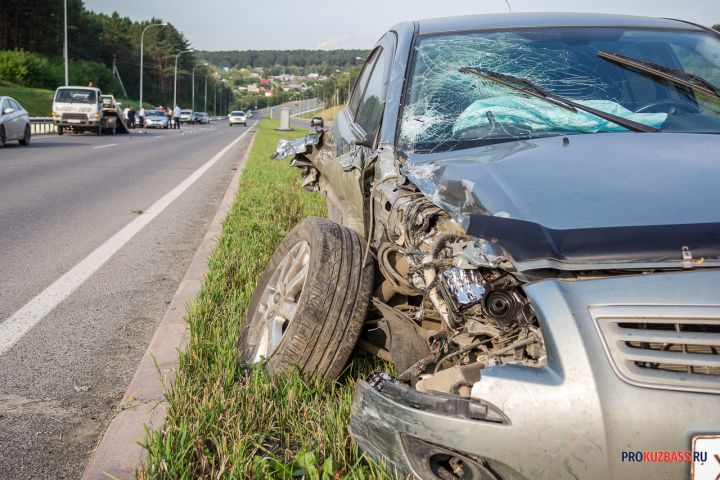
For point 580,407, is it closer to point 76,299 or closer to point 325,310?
point 325,310

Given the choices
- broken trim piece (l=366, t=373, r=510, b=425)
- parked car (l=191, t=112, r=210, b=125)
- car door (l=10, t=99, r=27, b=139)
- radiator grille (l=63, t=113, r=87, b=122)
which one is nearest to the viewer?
broken trim piece (l=366, t=373, r=510, b=425)

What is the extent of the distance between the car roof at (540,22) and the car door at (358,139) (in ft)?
0.91

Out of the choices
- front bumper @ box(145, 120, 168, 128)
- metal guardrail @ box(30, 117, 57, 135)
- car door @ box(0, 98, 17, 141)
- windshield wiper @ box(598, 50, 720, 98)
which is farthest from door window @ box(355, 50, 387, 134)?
front bumper @ box(145, 120, 168, 128)

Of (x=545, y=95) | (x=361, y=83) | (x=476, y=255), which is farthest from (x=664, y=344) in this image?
(x=361, y=83)

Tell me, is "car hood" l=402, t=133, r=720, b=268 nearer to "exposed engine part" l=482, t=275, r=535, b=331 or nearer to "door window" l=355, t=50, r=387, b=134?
"exposed engine part" l=482, t=275, r=535, b=331

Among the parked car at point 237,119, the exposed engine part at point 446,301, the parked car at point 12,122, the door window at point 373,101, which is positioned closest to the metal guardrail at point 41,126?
the parked car at point 12,122

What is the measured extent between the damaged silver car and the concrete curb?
0.44 meters

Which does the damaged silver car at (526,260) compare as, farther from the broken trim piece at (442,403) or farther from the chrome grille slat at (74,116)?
the chrome grille slat at (74,116)

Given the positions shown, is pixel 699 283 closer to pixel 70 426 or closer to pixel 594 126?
pixel 594 126

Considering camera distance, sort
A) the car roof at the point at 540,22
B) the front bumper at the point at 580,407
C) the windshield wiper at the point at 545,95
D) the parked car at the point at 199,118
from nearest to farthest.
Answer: the front bumper at the point at 580,407, the windshield wiper at the point at 545,95, the car roof at the point at 540,22, the parked car at the point at 199,118

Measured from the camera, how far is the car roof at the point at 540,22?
3.96m

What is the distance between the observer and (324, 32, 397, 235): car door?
3.51m

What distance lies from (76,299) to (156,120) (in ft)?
170

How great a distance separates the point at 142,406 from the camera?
3.16 metres
